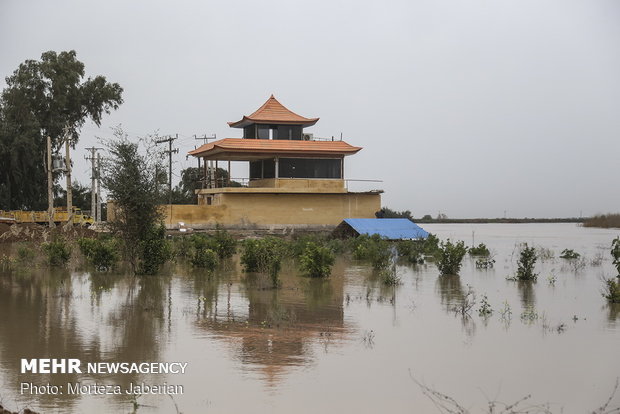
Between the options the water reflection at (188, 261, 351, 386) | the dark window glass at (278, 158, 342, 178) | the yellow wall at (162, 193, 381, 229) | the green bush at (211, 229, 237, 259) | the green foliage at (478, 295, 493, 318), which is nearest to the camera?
the water reflection at (188, 261, 351, 386)

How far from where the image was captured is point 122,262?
22375 millimetres

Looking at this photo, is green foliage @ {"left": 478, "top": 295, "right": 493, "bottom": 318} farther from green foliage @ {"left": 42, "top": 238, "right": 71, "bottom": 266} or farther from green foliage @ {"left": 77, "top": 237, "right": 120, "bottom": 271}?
green foliage @ {"left": 42, "top": 238, "right": 71, "bottom": 266}

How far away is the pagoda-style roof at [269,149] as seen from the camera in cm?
3803

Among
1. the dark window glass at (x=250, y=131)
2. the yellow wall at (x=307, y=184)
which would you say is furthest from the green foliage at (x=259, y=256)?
the dark window glass at (x=250, y=131)

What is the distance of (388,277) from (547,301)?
3.96 metres

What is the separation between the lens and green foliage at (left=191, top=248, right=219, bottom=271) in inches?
837

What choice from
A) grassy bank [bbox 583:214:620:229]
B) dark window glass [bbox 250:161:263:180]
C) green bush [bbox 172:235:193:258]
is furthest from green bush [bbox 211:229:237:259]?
grassy bank [bbox 583:214:620:229]

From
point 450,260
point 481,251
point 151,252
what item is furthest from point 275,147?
point 151,252

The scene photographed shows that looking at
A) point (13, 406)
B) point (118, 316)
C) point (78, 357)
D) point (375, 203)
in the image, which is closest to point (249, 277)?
point (118, 316)

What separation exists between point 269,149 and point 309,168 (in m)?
2.53

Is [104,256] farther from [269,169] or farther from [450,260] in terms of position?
[269,169]

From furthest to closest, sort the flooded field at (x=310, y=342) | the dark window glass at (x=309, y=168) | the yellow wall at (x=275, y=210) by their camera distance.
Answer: the dark window glass at (x=309, y=168) → the yellow wall at (x=275, y=210) → the flooded field at (x=310, y=342)

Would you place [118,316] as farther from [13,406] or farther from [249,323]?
[13,406]

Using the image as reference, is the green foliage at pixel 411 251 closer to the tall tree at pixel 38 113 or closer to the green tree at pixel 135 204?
the green tree at pixel 135 204
